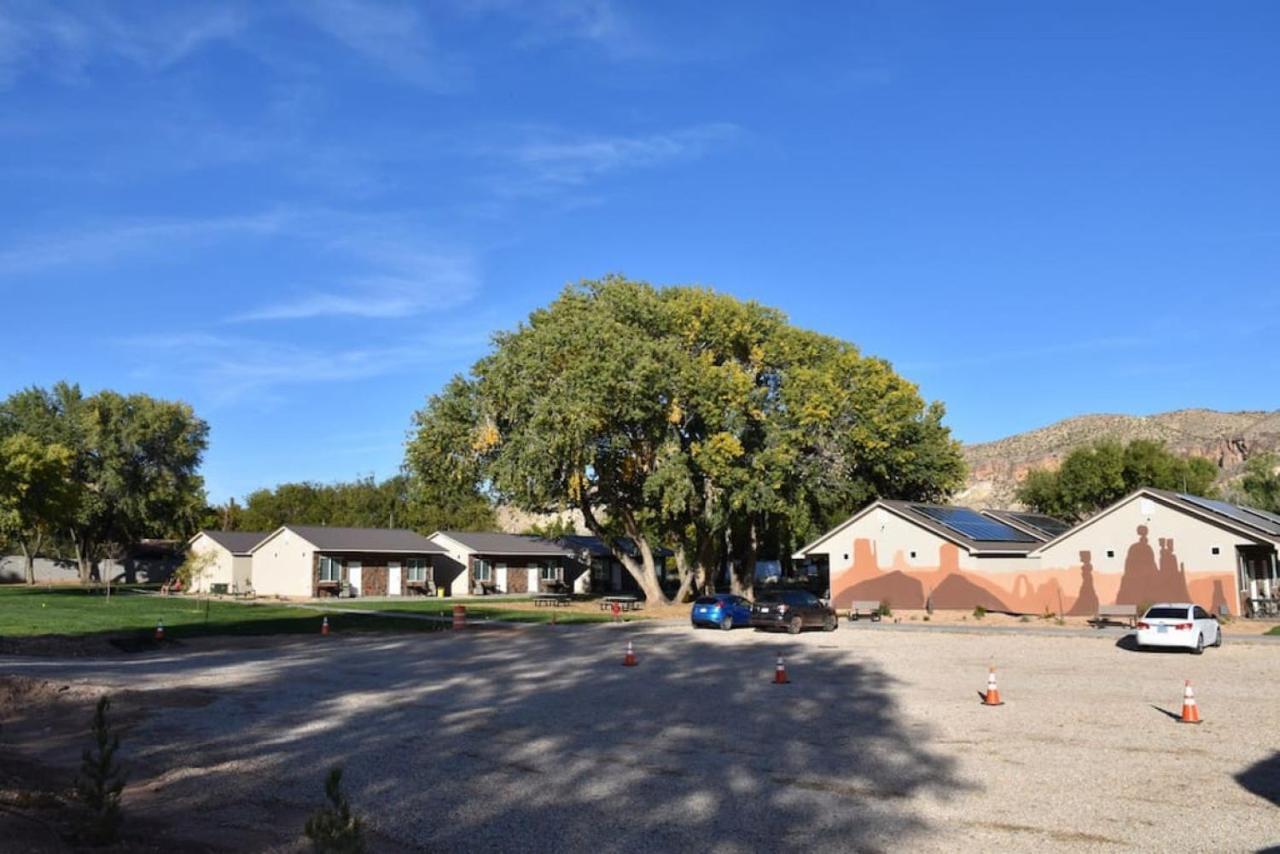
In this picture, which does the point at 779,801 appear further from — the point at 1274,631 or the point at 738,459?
the point at 738,459

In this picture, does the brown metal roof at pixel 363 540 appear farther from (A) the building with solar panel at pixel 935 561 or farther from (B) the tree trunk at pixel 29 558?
(B) the tree trunk at pixel 29 558

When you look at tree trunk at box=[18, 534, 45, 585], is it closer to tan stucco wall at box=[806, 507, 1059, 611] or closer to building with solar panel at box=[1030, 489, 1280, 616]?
tan stucco wall at box=[806, 507, 1059, 611]

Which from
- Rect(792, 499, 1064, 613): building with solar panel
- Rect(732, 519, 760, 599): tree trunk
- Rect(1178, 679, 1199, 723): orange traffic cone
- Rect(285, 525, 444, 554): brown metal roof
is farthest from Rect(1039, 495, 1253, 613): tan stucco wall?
Rect(285, 525, 444, 554): brown metal roof

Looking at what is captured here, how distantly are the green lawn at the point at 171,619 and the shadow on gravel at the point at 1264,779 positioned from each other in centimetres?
2961

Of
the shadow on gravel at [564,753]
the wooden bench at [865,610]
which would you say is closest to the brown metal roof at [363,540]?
the wooden bench at [865,610]

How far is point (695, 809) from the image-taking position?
36.2 ft

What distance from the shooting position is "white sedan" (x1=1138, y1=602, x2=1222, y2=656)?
28281 millimetres

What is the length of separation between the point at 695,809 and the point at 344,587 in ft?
178

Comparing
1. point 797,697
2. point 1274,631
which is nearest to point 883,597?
point 1274,631

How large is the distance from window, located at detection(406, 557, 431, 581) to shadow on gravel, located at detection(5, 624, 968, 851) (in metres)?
41.3

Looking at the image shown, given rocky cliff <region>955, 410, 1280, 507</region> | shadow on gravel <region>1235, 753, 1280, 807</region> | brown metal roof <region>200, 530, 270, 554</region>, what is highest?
rocky cliff <region>955, 410, 1280, 507</region>

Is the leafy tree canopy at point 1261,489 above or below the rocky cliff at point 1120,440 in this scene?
below

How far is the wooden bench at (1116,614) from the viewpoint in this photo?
3800 centimetres

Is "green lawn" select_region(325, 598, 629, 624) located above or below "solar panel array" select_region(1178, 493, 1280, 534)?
below
